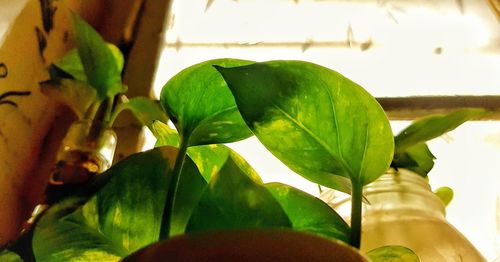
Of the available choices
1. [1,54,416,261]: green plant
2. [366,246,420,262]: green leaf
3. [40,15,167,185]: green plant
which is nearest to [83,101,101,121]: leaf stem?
[40,15,167,185]: green plant

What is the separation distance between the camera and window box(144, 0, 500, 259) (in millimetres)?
830

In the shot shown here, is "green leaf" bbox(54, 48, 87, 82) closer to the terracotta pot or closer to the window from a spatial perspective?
the window

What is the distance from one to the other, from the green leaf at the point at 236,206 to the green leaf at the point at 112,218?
0.17 ft

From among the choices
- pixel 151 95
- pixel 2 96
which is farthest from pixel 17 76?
pixel 151 95

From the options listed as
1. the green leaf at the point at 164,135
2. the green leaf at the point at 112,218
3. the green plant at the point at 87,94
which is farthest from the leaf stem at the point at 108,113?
the green leaf at the point at 112,218

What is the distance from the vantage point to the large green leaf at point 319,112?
0.37 m

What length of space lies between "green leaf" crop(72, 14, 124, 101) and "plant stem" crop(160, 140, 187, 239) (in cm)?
19

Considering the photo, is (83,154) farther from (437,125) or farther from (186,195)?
(437,125)

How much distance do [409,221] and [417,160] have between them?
0.06 meters

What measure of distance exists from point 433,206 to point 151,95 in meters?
0.46

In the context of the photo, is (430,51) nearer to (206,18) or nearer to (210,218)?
(206,18)

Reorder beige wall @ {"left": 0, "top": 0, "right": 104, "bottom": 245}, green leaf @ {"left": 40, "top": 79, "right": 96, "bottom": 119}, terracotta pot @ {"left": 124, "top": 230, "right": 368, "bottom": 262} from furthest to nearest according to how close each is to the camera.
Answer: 1. beige wall @ {"left": 0, "top": 0, "right": 104, "bottom": 245}
2. green leaf @ {"left": 40, "top": 79, "right": 96, "bottom": 119}
3. terracotta pot @ {"left": 124, "top": 230, "right": 368, "bottom": 262}

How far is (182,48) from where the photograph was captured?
38.0 inches

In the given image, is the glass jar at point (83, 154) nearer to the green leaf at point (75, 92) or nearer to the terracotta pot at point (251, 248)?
the green leaf at point (75, 92)
